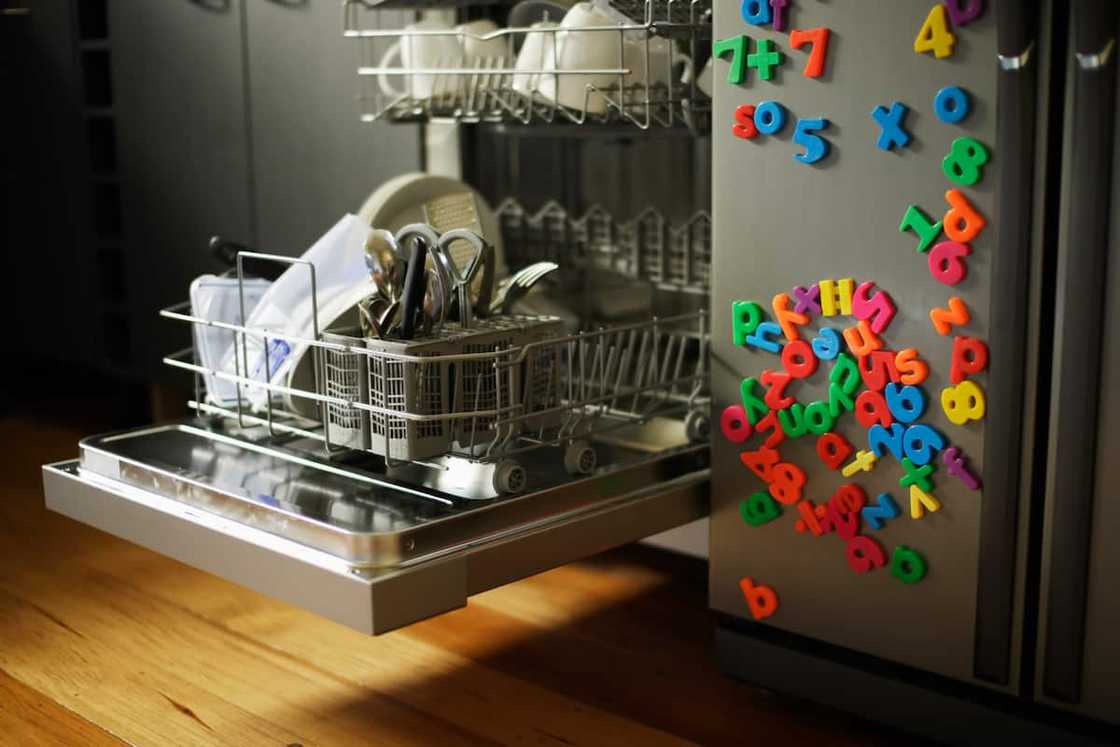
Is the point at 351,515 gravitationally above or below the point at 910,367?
below

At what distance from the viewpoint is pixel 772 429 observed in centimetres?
131

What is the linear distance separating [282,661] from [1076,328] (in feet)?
3.29

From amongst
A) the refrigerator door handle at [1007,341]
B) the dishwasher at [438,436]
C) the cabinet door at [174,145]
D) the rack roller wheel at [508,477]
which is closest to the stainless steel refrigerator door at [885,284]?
the refrigerator door handle at [1007,341]

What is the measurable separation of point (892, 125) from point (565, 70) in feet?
1.49

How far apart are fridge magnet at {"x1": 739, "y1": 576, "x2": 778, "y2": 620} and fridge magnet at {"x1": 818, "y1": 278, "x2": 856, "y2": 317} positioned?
0.31m

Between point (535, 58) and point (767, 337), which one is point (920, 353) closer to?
point (767, 337)

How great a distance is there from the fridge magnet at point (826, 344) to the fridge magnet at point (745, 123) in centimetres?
21

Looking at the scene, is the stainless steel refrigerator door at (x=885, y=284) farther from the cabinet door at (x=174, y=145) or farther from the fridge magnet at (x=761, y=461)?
the cabinet door at (x=174, y=145)

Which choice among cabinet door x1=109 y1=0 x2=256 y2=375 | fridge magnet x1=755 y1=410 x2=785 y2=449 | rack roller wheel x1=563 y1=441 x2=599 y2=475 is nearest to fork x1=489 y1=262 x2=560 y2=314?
Answer: rack roller wheel x1=563 y1=441 x2=599 y2=475

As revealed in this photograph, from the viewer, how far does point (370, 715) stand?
56.3 inches

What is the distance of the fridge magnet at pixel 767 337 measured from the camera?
1.29m

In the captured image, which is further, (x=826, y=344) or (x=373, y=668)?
(x=373, y=668)

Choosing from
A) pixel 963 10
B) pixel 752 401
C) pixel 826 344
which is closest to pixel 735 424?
pixel 752 401

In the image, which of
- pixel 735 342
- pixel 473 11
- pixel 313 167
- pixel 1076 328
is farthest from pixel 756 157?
pixel 313 167
